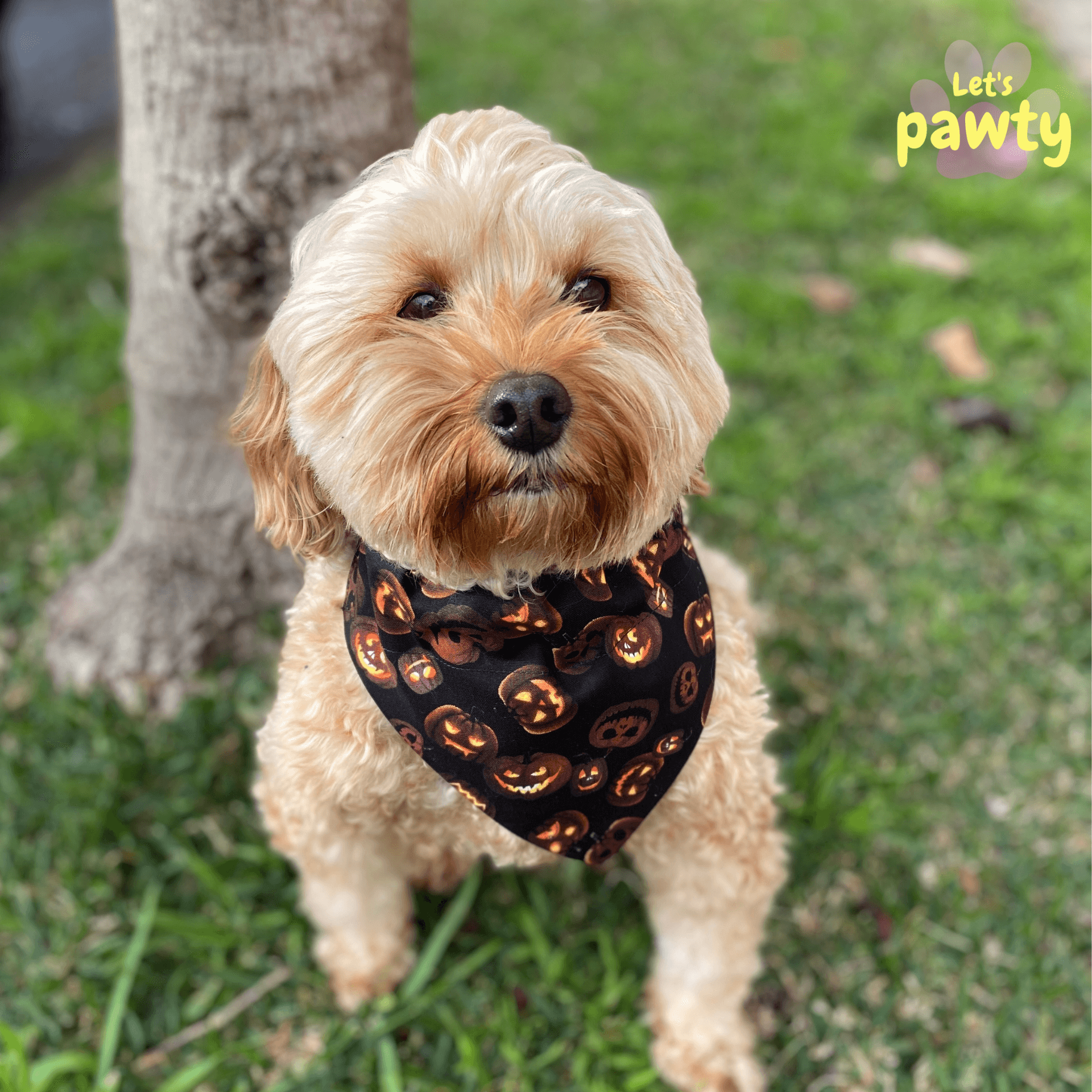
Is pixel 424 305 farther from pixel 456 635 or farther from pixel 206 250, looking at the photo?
pixel 206 250

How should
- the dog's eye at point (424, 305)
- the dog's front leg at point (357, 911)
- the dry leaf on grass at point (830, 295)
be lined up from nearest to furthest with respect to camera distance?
the dog's eye at point (424, 305)
the dog's front leg at point (357, 911)
the dry leaf on grass at point (830, 295)

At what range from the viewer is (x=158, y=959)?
250 cm

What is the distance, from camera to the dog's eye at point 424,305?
5.40ft

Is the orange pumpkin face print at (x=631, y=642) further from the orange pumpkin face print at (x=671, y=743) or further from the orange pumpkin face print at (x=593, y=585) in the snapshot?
the orange pumpkin face print at (x=671, y=743)

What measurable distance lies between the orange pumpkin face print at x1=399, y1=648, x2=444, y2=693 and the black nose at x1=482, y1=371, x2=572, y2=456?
53cm

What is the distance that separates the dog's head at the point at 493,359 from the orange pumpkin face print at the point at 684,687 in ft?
0.99

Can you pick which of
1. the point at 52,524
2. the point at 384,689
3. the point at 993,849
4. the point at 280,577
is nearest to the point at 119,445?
the point at 52,524

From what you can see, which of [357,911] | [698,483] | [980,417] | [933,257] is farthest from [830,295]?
[357,911]

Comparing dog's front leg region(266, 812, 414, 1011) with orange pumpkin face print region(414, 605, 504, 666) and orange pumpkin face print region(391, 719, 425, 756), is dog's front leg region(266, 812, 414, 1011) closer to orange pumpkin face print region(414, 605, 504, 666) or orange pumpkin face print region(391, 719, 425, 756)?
orange pumpkin face print region(391, 719, 425, 756)

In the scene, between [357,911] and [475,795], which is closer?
[475,795]

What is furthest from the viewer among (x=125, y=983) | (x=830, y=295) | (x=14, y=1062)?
(x=830, y=295)

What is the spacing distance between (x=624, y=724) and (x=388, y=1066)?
1122 mm

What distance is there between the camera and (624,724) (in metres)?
1.88

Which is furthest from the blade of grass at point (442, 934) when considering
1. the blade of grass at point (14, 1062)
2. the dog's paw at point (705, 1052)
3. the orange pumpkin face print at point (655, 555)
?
the orange pumpkin face print at point (655, 555)
